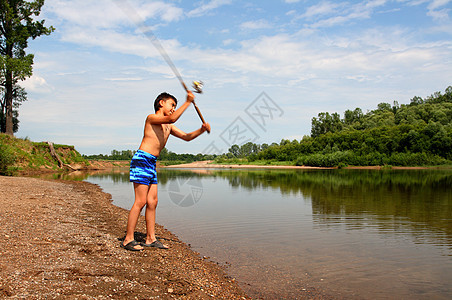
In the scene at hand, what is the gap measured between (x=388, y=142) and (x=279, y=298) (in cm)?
7159

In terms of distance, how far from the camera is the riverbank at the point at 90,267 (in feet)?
11.2

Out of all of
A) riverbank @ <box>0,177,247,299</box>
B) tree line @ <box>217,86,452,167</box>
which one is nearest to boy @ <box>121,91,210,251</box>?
riverbank @ <box>0,177,247,299</box>

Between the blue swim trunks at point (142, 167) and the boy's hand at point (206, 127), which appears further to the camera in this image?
the boy's hand at point (206, 127)

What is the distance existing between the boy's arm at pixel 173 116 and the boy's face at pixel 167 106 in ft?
0.77

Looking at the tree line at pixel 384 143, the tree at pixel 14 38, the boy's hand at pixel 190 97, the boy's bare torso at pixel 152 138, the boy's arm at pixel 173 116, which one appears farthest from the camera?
the tree line at pixel 384 143

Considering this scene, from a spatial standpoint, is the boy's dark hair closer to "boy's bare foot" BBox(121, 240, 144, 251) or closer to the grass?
"boy's bare foot" BBox(121, 240, 144, 251)

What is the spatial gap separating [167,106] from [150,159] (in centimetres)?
97

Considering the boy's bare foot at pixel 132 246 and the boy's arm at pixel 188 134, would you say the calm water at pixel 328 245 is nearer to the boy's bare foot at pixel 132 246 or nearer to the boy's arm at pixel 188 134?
the boy's bare foot at pixel 132 246

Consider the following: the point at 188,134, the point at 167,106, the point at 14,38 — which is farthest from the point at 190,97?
the point at 14,38

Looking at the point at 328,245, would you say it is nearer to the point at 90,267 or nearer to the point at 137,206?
the point at 137,206

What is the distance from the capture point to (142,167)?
17.1 feet

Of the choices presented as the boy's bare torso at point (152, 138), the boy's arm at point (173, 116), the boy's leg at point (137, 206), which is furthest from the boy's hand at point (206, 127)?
the boy's leg at point (137, 206)

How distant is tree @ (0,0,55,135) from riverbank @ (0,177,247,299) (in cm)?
2451

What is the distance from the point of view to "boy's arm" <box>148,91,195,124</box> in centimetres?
500
